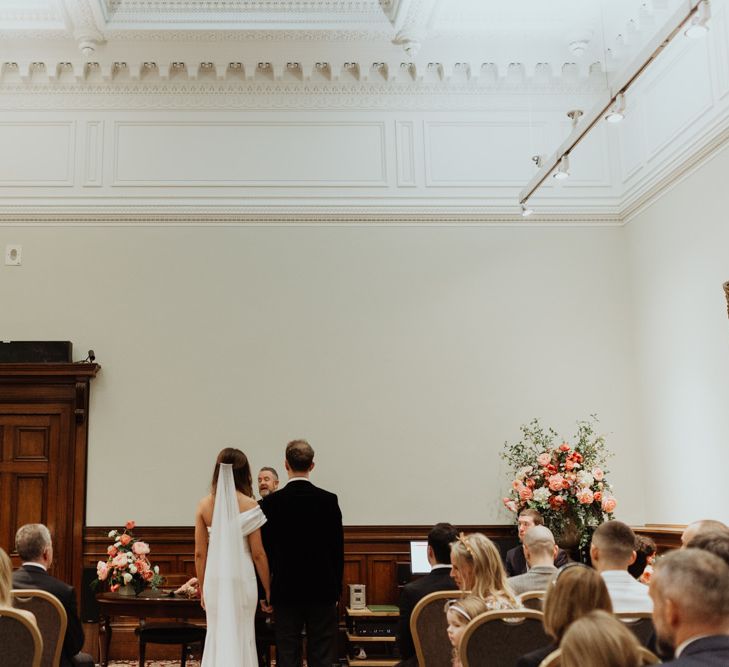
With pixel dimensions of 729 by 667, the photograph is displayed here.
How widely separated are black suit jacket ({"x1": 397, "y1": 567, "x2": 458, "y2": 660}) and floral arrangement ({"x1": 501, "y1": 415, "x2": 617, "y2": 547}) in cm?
320

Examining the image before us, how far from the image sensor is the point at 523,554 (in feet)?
21.8

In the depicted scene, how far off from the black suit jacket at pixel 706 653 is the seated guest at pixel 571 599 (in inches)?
16.8

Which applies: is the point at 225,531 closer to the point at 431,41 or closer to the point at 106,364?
the point at 106,364

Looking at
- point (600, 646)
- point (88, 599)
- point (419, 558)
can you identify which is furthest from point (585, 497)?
point (600, 646)

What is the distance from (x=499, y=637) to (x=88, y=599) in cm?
533

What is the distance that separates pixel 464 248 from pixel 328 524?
4.29m

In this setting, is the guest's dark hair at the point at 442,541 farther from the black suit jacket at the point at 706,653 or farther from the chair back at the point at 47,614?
the black suit jacket at the point at 706,653

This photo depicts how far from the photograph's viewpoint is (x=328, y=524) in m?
5.41

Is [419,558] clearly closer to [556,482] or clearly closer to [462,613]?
[556,482]


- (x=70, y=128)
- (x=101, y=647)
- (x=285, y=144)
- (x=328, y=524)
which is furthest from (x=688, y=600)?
(x=70, y=128)

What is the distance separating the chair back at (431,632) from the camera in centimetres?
412

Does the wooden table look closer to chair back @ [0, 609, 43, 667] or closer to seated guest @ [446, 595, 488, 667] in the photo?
chair back @ [0, 609, 43, 667]

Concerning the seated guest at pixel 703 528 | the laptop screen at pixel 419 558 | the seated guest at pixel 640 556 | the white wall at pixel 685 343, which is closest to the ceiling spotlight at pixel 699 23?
the white wall at pixel 685 343

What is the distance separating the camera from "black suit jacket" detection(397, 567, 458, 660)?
4.43 m
